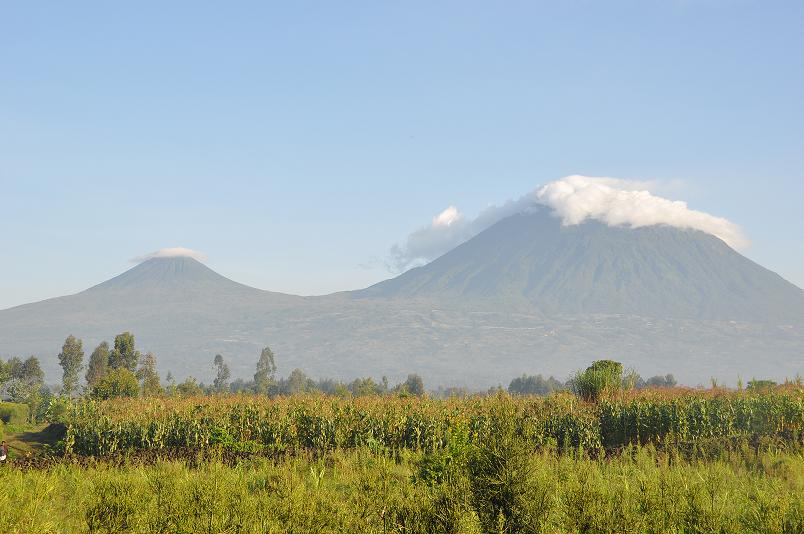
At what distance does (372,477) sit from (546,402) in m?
15.9

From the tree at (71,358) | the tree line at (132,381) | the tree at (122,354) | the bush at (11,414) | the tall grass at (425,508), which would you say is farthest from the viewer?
the tree at (71,358)

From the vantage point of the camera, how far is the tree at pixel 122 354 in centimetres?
6606

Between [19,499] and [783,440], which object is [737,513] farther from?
[19,499]

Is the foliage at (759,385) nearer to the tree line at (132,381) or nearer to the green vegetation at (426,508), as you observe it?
the tree line at (132,381)

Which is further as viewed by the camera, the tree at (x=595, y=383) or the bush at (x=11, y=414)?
the bush at (x=11, y=414)

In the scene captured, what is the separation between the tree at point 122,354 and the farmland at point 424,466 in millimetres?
38754

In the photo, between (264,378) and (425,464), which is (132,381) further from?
(264,378)

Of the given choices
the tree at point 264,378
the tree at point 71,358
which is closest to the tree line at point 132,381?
the tree at point 71,358

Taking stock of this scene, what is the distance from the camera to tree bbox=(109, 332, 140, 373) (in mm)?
66062

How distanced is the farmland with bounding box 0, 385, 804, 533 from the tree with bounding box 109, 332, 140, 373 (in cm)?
3875

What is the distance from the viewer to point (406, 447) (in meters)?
23.1

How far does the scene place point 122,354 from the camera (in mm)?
69125

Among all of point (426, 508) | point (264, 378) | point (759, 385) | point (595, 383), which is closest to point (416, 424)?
point (595, 383)

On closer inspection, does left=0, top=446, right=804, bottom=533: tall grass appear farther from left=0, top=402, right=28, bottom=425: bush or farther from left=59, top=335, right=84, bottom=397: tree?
left=59, top=335, right=84, bottom=397: tree
